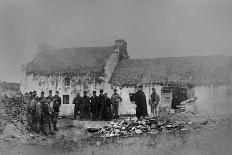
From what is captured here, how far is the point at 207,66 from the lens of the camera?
33.2m

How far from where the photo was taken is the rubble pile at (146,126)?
67.7ft

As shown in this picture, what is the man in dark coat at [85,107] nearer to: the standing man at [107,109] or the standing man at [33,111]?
the standing man at [107,109]

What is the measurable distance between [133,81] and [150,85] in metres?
1.52

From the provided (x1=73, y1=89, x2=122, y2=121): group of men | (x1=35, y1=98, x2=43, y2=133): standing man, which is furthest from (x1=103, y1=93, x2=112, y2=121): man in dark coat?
(x1=35, y1=98, x2=43, y2=133): standing man

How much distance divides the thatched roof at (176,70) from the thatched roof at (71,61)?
163 cm

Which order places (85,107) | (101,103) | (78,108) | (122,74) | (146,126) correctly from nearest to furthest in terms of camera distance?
1. (146,126)
2. (101,103)
3. (85,107)
4. (78,108)
5. (122,74)

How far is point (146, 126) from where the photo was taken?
21422 mm

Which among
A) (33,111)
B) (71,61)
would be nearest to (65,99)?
(71,61)

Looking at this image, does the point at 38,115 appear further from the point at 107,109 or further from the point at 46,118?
the point at 107,109

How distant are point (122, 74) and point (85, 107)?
10711 mm

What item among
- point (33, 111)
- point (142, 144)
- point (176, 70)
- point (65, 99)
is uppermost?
point (176, 70)

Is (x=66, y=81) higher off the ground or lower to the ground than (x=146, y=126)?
higher

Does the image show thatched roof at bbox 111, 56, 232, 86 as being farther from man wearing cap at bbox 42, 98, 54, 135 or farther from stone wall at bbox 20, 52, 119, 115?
man wearing cap at bbox 42, 98, 54, 135

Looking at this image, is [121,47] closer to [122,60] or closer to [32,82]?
[122,60]
